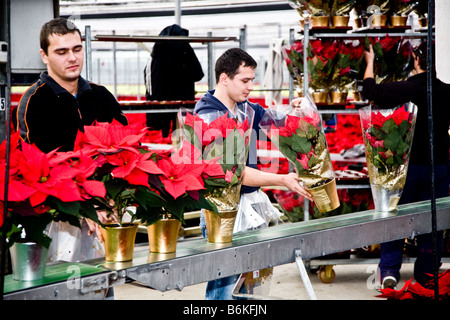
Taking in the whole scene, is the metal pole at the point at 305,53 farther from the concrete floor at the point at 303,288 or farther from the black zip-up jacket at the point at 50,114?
the black zip-up jacket at the point at 50,114

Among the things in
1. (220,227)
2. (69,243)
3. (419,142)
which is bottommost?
(69,243)

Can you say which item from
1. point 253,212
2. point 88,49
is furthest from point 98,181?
point 88,49

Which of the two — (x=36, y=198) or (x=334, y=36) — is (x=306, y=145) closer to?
(x=36, y=198)

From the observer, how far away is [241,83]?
2.38m

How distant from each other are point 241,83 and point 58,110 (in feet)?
2.38

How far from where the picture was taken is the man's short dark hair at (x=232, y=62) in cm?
238

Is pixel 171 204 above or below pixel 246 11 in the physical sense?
below

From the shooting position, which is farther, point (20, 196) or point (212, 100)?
point (212, 100)

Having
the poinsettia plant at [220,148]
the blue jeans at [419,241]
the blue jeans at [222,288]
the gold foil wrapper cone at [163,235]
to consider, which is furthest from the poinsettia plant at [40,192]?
the blue jeans at [419,241]

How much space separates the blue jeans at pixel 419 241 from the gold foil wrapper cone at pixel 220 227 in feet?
7.71

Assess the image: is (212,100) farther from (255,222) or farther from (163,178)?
(163,178)

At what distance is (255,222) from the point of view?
7.69 ft
